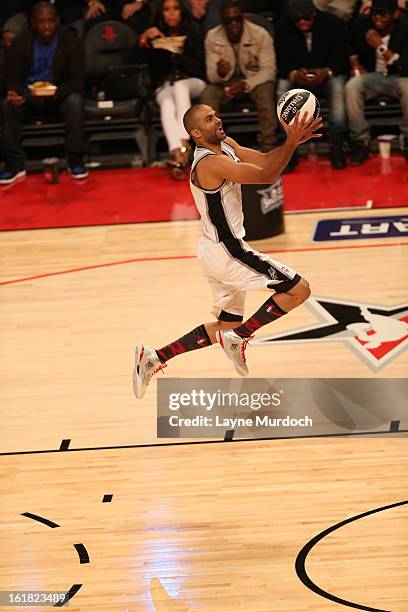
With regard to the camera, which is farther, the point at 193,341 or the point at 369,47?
the point at 369,47

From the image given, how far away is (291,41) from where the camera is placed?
12.9 metres

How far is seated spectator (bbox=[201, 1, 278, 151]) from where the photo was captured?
12.8 meters

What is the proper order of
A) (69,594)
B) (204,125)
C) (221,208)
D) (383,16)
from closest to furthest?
(69,594) < (204,125) < (221,208) < (383,16)

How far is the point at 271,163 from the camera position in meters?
6.38

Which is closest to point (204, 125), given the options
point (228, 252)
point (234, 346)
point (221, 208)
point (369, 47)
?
point (221, 208)

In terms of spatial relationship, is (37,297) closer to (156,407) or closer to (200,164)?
(156,407)

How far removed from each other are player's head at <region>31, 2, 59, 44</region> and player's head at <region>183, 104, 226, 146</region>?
6824mm

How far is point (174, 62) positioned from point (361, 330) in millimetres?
6080

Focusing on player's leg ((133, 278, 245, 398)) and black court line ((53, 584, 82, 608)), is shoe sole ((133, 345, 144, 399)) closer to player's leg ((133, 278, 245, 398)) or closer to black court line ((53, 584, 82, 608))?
player's leg ((133, 278, 245, 398))

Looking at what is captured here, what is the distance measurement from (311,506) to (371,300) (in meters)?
3.23

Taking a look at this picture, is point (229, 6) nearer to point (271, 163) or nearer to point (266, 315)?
point (266, 315)

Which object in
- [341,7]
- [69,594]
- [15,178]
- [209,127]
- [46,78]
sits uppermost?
[209,127]

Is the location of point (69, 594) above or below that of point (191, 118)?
below

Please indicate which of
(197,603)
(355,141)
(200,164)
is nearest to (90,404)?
(200,164)
